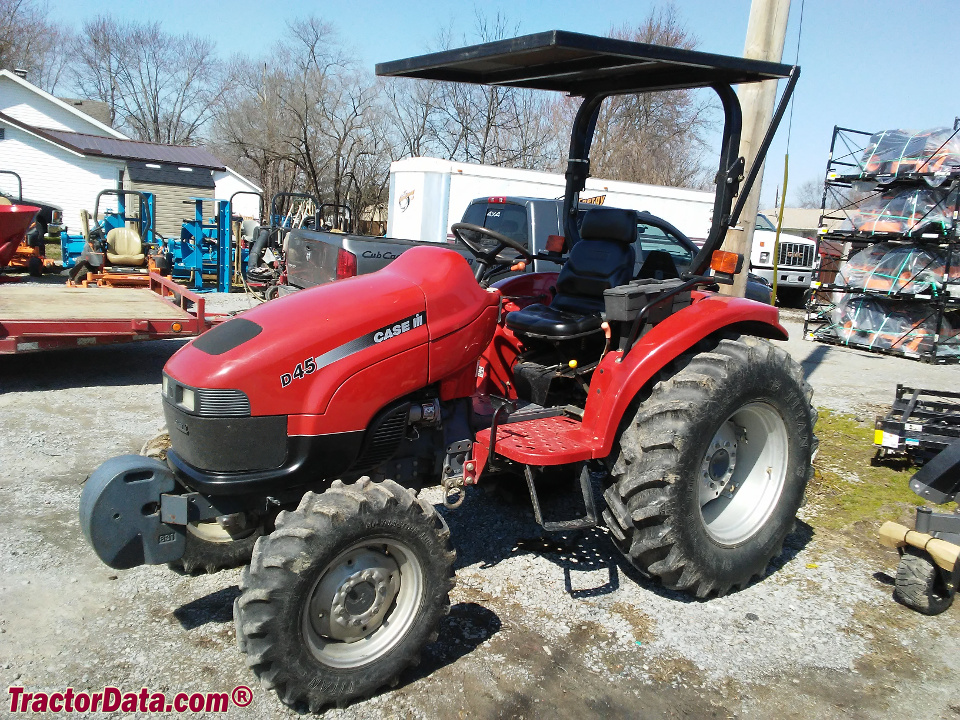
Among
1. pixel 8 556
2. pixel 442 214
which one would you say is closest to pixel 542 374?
pixel 8 556

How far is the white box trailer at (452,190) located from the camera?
45.9 feet

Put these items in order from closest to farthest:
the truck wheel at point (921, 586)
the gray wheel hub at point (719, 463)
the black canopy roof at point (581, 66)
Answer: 1. the black canopy roof at point (581, 66)
2. the truck wheel at point (921, 586)
3. the gray wheel hub at point (719, 463)

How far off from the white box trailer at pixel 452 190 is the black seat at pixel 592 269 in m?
9.41

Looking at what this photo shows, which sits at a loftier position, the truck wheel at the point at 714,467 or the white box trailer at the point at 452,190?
the white box trailer at the point at 452,190

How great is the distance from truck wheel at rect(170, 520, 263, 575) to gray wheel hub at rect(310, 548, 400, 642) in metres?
0.50

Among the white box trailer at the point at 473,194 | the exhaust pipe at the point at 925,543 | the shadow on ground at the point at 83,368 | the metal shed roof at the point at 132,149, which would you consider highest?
the metal shed roof at the point at 132,149

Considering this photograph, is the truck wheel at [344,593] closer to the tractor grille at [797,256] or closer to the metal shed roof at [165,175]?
the tractor grille at [797,256]

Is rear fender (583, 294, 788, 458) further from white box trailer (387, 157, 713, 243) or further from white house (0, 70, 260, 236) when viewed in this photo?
white house (0, 70, 260, 236)

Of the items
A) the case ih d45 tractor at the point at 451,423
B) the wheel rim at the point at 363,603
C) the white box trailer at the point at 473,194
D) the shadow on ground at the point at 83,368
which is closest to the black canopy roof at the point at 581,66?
the case ih d45 tractor at the point at 451,423

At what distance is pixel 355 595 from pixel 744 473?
2.12 meters

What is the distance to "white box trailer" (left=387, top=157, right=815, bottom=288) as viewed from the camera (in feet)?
45.9

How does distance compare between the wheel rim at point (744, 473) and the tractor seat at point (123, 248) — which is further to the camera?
the tractor seat at point (123, 248)

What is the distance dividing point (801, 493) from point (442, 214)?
11292mm

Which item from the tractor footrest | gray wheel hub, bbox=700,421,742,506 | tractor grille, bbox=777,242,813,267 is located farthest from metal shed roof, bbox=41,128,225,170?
gray wheel hub, bbox=700,421,742,506
